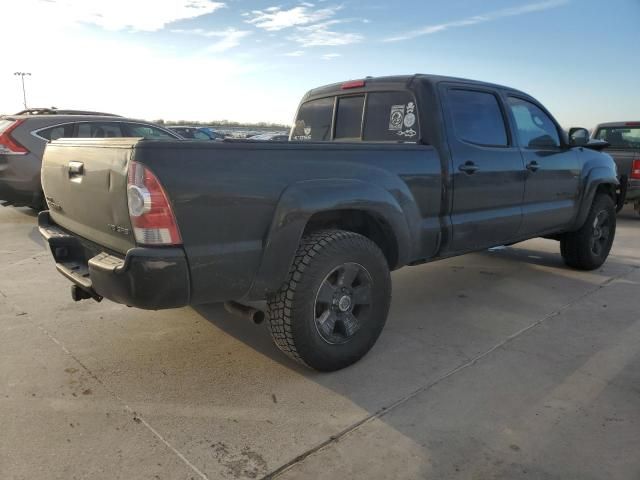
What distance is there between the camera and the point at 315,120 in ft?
15.6

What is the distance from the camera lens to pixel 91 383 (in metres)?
3.01

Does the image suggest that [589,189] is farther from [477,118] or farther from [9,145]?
[9,145]

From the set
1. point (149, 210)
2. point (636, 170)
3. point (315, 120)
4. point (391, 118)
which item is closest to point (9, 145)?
point (315, 120)

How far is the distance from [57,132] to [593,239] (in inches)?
289

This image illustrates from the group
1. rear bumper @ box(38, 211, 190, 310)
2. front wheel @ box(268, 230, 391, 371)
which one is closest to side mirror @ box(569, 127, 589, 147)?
front wheel @ box(268, 230, 391, 371)

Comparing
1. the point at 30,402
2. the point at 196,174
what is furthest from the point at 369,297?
the point at 30,402

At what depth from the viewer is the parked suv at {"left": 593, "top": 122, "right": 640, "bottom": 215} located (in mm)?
8891

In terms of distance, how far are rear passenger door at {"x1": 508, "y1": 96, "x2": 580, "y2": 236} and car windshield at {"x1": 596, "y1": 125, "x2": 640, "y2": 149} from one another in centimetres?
557

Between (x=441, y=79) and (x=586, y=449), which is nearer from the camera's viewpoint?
(x=586, y=449)

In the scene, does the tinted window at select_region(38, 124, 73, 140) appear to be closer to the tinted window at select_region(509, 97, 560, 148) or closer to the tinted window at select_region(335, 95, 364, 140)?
the tinted window at select_region(335, 95, 364, 140)

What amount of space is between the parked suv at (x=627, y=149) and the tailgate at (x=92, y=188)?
27.0 ft

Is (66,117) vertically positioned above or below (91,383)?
above

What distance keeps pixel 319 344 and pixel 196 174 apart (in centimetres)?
122

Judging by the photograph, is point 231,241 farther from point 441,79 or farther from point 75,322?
point 441,79
